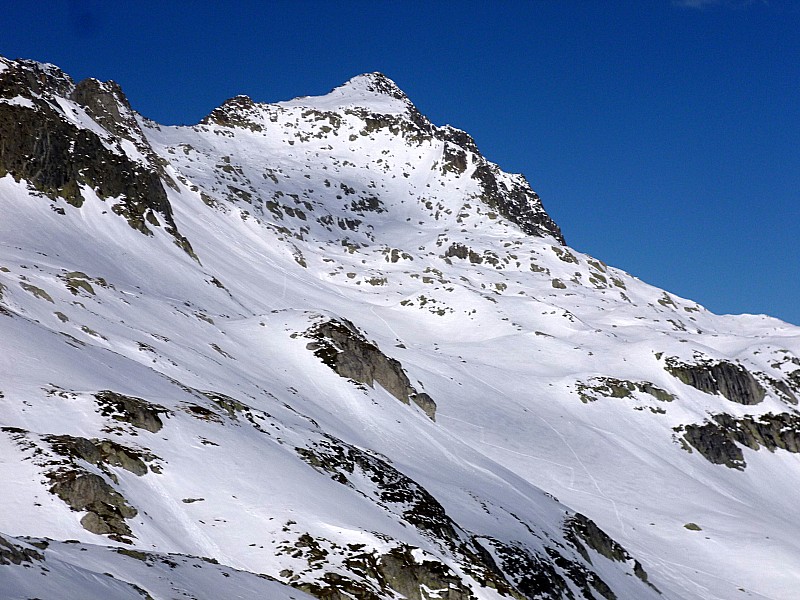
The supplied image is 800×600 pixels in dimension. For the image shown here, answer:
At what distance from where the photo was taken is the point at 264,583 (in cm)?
2062

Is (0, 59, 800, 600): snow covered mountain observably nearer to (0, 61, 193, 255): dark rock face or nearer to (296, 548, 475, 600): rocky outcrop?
(296, 548, 475, 600): rocky outcrop

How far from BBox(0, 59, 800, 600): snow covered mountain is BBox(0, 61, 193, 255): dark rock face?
11.4 inches

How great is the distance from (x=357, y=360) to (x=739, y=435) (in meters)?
50.3

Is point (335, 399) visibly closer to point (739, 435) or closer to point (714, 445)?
point (714, 445)

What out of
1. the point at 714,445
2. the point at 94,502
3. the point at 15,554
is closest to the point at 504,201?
the point at 714,445

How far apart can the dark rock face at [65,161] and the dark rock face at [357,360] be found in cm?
2373

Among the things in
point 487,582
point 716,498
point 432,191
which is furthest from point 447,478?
point 432,191

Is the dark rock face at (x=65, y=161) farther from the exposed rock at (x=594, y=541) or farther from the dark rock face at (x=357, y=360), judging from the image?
the exposed rock at (x=594, y=541)

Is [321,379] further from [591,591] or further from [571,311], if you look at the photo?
[571,311]

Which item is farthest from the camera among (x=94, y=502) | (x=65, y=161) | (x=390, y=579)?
(x=65, y=161)

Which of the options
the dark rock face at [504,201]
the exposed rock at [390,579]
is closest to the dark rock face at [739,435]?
the exposed rock at [390,579]

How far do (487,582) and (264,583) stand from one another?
11172mm

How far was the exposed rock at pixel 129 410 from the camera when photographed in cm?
2770

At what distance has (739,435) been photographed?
91.8m
